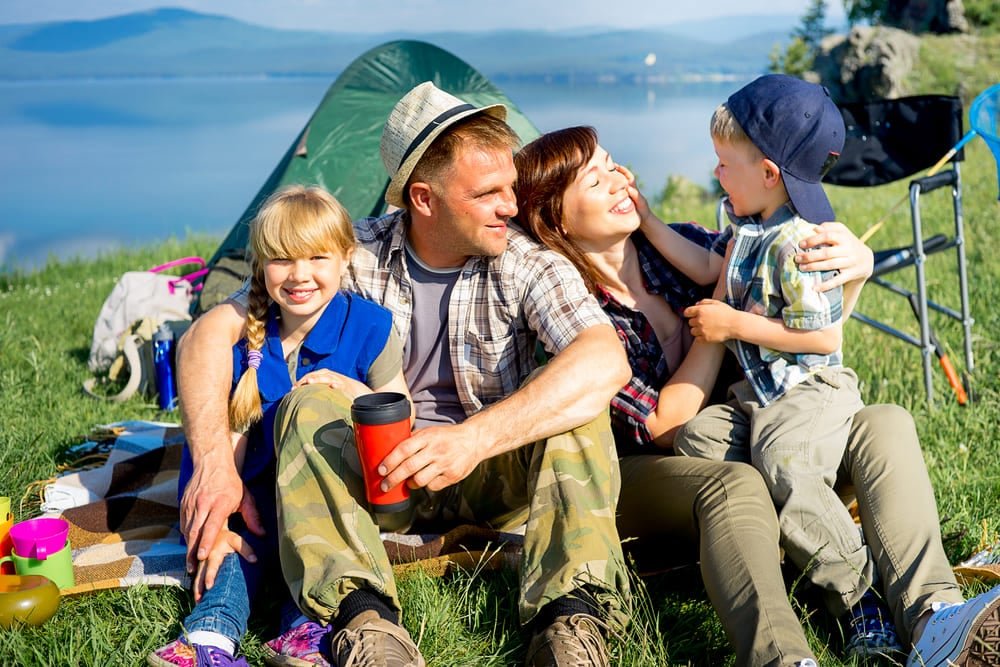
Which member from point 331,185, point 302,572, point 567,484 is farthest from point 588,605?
point 331,185

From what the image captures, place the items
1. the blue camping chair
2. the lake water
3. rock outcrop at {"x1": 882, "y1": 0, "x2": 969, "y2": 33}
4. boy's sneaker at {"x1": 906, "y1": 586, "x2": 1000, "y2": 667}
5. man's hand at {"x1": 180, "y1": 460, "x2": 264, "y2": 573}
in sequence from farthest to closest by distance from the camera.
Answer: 1. rock outcrop at {"x1": 882, "y1": 0, "x2": 969, "y2": 33}
2. the lake water
3. the blue camping chair
4. man's hand at {"x1": 180, "y1": 460, "x2": 264, "y2": 573}
5. boy's sneaker at {"x1": 906, "y1": 586, "x2": 1000, "y2": 667}

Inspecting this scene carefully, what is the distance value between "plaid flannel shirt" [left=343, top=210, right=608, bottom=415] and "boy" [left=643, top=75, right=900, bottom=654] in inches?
15.6

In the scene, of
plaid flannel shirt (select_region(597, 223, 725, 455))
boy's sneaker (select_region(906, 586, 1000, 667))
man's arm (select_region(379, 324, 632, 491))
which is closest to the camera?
boy's sneaker (select_region(906, 586, 1000, 667))

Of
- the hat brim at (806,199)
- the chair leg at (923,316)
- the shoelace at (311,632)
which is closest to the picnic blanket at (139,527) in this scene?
the shoelace at (311,632)

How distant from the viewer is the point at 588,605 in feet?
8.70

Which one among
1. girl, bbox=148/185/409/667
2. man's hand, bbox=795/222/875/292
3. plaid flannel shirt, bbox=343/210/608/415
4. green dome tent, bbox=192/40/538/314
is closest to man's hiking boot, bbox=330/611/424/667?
girl, bbox=148/185/409/667

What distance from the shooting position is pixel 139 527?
350cm

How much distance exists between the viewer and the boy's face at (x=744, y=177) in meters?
3.14

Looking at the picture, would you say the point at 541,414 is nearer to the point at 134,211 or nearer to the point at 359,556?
the point at 359,556

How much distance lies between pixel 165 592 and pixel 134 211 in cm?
4120

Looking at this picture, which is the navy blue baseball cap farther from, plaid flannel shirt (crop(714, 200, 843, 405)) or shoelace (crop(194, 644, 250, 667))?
shoelace (crop(194, 644, 250, 667))

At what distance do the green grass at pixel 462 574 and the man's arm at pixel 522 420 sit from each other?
43cm

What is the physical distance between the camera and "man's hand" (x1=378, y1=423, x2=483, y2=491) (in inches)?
104

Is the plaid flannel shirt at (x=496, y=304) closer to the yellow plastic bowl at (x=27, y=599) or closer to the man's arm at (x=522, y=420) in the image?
the man's arm at (x=522, y=420)
